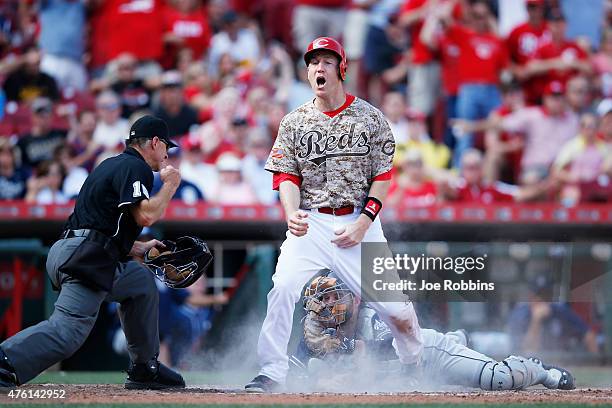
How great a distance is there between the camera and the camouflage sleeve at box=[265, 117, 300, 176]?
6.21m

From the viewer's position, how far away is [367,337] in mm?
6594

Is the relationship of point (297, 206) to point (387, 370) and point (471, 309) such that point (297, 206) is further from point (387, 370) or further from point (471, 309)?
point (471, 309)

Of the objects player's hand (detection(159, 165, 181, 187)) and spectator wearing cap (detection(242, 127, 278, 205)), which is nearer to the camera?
player's hand (detection(159, 165, 181, 187))

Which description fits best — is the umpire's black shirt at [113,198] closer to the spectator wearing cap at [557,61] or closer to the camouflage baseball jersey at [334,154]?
the camouflage baseball jersey at [334,154]

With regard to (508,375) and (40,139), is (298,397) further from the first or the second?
(40,139)

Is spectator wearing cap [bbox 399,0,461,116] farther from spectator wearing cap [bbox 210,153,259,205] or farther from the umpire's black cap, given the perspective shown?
the umpire's black cap

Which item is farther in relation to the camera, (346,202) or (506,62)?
(506,62)

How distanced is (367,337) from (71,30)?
6.88 m

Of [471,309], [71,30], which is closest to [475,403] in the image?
[471,309]

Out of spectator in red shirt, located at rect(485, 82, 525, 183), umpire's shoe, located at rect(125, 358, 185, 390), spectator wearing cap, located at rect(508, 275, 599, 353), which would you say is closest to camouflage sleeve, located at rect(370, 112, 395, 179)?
umpire's shoe, located at rect(125, 358, 185, 390)

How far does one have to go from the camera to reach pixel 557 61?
12.3 meters

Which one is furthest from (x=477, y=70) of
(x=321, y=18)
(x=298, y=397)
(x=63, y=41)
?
(x=298, y=397)

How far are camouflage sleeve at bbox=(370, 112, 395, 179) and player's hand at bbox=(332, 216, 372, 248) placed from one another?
34 centimetres

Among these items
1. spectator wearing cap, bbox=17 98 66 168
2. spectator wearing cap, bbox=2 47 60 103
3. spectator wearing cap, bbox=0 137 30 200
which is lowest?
spectator wearing cap, bbox=0 137 30 200
